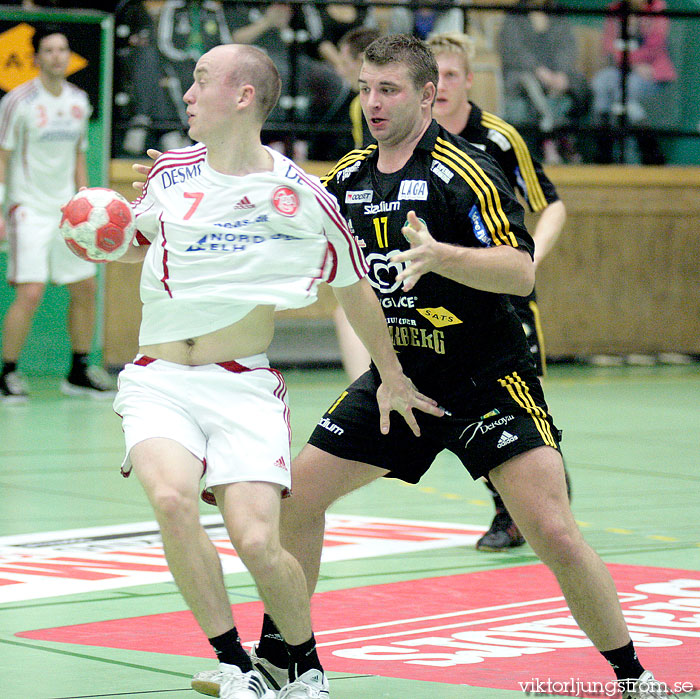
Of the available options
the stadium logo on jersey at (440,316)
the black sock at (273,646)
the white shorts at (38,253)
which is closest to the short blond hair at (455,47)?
the stadium logo on jersey at (440,316)

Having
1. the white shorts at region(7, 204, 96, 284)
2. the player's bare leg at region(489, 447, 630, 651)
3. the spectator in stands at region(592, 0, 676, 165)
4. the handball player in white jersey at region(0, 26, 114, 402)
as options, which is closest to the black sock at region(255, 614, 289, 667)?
the player's bare leg at region(489, 447, 630, 651)

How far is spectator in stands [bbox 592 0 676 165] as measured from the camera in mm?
16094

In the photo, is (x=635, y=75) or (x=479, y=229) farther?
(x=635, y=75)

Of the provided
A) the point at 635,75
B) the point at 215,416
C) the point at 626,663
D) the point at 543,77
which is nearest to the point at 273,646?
the point at 215,416

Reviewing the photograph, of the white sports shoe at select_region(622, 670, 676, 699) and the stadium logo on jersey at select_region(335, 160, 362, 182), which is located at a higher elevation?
the stadium logo on jersey at select_region(335, 160, 362, 182)

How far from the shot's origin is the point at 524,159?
6945 mm

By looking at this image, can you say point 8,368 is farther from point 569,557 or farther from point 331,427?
point 569,557

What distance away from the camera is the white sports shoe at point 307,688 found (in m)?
4.15

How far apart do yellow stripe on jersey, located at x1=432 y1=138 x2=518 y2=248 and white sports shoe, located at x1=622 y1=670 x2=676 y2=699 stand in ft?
4.34

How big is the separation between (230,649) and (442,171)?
159cm

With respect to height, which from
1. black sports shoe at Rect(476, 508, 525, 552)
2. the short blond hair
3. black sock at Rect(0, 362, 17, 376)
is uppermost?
the short blond hair

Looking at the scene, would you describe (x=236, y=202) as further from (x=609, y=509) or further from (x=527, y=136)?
(x=527, y=136)

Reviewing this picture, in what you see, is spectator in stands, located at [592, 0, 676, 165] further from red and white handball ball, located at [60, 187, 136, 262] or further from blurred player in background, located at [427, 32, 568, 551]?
red and white handball ball, located at [60, 187, 136, 262]

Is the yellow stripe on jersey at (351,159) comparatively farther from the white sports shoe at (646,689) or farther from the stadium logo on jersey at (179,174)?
the white sports shoe at (646,689)
